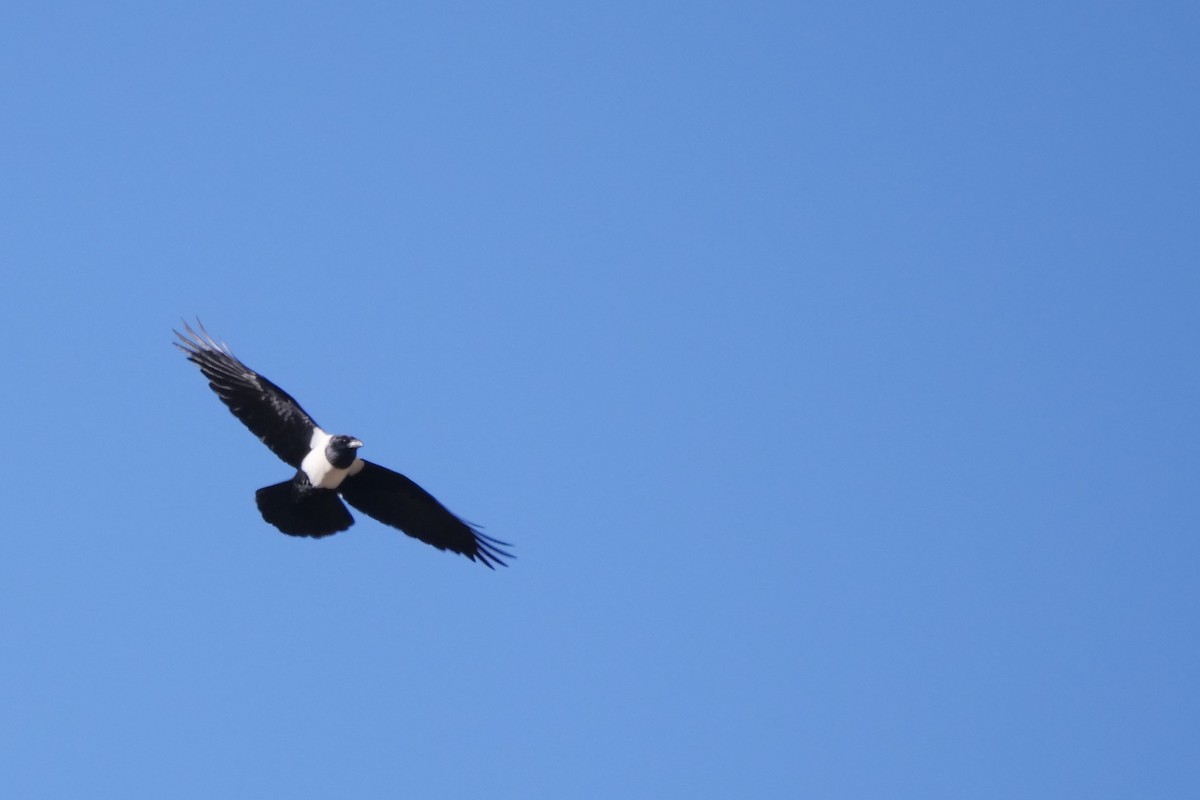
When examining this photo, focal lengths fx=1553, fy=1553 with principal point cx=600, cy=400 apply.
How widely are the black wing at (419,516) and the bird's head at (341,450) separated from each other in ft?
2.49

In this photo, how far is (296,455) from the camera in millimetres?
16234

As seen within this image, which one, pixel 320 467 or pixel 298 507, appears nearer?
pixel 320 467

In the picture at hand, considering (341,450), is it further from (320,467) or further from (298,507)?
(298,507)

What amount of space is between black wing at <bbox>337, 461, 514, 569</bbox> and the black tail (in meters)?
0.53

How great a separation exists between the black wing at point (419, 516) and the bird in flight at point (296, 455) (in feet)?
0.07

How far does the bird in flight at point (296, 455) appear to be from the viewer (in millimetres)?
15961

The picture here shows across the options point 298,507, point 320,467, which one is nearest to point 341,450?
point 320,467

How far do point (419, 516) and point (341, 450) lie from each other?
1.48 m

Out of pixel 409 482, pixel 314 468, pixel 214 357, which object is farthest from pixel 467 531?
pixel 214 357

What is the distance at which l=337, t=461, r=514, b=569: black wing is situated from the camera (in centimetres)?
1669

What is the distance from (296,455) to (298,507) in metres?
0.56

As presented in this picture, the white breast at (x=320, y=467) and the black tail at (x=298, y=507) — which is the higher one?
the white breast at (x=320, y=467)

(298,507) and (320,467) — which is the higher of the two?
(320,467)

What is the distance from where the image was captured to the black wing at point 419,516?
16.7m
